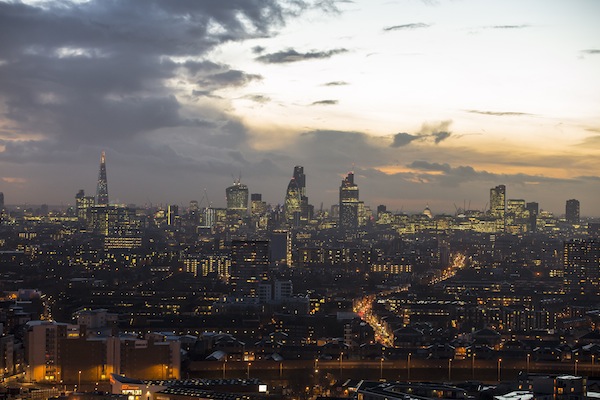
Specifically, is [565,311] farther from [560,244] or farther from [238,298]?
[560,244]

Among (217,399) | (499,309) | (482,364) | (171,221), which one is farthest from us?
(171,221)

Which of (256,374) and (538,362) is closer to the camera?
(256,374)

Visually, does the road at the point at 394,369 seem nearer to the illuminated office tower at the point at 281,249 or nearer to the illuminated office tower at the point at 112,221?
the illuminated office tower at the point at 281,249

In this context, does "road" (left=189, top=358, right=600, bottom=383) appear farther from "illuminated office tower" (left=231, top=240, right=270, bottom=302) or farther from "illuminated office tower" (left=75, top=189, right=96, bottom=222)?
"illuminated office tower" (left=75, top=189, right=96, bottom=222)

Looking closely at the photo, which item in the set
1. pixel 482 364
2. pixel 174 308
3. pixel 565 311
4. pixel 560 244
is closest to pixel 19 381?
pixel 482 364

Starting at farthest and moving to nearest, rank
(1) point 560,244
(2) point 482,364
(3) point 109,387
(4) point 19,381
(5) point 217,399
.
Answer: (1) point 560,244 → (2) point 482,364 → (4) point 19,381 → (3) point 109,387 → (5) point 217,399

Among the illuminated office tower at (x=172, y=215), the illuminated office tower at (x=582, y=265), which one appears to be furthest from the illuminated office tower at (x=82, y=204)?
the illuminated office tower at (x=582, y=265)

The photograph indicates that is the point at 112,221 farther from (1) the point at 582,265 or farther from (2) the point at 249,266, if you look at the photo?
(2) the point at 249,266

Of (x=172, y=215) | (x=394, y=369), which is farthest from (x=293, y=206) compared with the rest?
(x=394, y=369)
